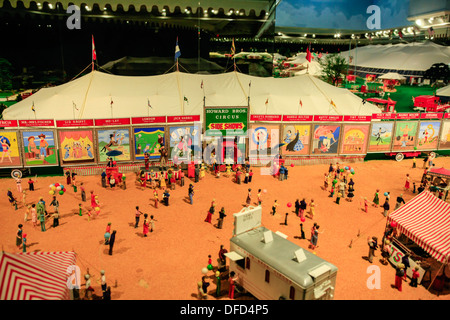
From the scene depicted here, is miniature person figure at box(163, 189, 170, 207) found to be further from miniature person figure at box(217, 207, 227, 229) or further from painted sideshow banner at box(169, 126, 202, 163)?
painted sideshow banner at box(169, 126, 202, 163)

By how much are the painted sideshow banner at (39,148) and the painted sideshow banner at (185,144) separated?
30.2 feet

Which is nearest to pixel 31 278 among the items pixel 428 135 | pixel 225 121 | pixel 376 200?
pixel 225 121

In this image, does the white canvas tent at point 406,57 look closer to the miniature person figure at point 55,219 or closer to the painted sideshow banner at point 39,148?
the painted sideshow banner at point 39,148

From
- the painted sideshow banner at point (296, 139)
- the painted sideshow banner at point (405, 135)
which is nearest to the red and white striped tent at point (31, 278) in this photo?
the painted sideshow banner at point (296, 139)

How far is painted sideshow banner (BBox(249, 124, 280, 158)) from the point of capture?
28.8m

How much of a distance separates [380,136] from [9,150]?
31169mm

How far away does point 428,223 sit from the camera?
1596cm

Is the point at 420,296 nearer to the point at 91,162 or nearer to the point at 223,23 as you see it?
the point at 91,162

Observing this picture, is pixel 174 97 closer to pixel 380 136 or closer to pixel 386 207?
pixel 380 136

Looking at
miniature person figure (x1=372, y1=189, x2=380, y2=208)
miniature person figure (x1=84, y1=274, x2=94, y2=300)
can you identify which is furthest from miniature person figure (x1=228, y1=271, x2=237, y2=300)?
miniature person figure (x1=372, y1=189, x2=380, y2=208)

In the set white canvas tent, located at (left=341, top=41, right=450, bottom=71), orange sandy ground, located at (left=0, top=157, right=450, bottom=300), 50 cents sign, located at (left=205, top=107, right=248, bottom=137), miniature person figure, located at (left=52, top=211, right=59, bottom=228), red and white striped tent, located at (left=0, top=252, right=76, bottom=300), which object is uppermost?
white canvas tent, located at (left=341, top=41, right=450, bottom=71)

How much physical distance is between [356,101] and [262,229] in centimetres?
2381

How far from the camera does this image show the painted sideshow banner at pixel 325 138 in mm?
29562

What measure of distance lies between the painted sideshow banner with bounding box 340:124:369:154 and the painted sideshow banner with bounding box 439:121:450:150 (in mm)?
8104
